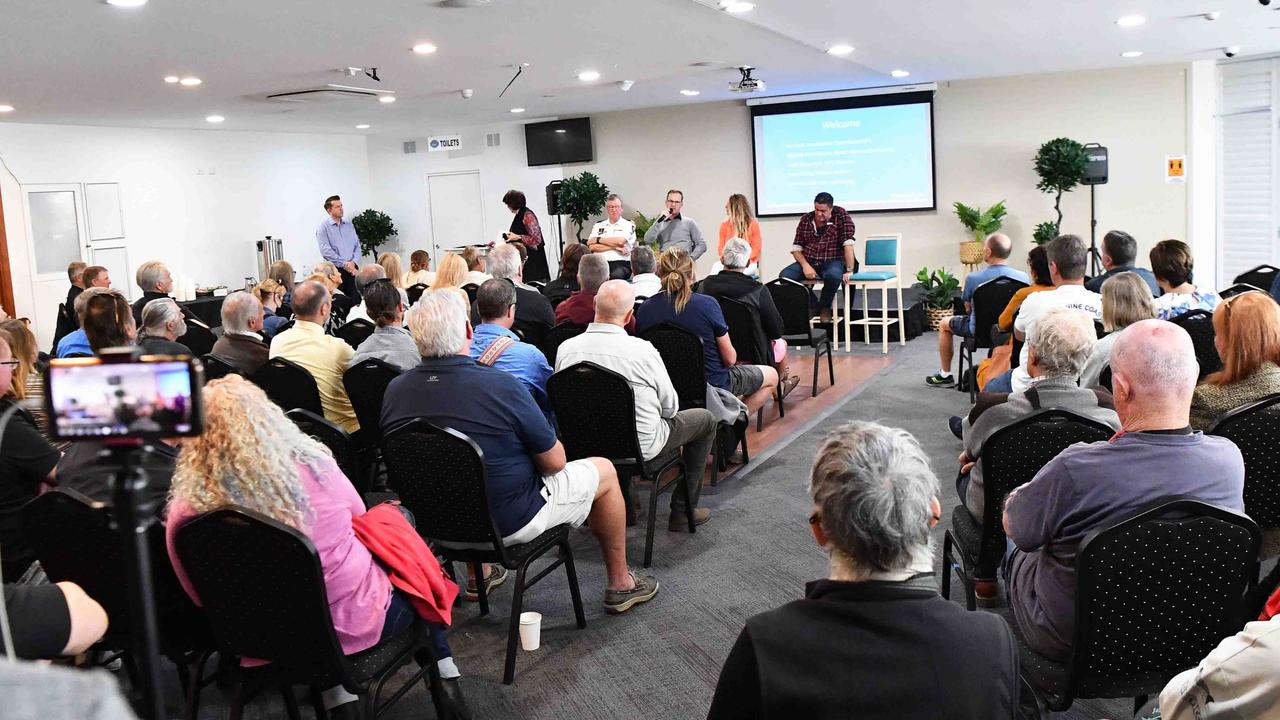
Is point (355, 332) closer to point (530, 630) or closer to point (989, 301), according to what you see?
point (530, 630)

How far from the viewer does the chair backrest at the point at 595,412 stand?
434 centimetres

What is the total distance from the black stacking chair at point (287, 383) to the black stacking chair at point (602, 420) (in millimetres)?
1276

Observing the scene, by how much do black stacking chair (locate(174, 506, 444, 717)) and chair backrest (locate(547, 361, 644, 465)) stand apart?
1708 mm

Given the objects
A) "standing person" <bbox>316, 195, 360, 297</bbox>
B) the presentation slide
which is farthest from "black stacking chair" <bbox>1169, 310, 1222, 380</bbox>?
"standing person" <bbox>316, 195, 360, 297</bbox>

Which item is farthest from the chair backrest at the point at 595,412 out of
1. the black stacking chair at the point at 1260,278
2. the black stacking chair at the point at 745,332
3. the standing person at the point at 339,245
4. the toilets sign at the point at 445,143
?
the toilets sign at the point at 445,143

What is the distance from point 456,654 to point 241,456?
1539 mm

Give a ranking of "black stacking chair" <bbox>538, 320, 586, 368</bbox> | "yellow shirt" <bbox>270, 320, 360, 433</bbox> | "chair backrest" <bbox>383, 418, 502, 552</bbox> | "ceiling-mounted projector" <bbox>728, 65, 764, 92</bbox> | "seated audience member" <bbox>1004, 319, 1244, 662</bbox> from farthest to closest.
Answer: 1. "ceiling-mounted projector" <bbox>728, 65, 764, 92</bbox>
2. "black stacking chair" <bbox>538, 320, 586, 368</bbox>
3. "yellow shirt" <bbox>270, 320, 360, 433</bbox>
4. "chair backrest" <bbox>383, 418, 502, 552</bbox>
5. "seated audience member" <bbox>1004, 319, 1244, 662</bbox>

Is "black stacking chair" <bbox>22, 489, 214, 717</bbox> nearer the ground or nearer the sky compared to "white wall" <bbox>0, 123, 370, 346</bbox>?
nearer the ground

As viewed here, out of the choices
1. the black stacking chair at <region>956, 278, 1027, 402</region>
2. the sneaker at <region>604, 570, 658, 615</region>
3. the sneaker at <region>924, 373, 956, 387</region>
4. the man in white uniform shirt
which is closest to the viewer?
the sneaker at <region>604, 570, 658, 615</region>

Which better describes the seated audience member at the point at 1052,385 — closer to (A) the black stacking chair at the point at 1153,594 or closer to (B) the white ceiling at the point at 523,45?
(A) the black stacking chair at the point at 1153,594

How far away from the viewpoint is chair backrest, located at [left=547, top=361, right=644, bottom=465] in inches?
171

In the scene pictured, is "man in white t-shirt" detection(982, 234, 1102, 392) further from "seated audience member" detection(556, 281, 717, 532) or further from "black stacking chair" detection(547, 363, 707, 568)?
"black stacking chair" detection(547, 363, 707, 568)

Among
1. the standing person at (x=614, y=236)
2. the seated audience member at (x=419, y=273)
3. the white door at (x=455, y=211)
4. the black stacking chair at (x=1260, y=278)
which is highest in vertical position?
the white door at (x=455, y=211)

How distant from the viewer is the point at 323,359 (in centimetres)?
515
